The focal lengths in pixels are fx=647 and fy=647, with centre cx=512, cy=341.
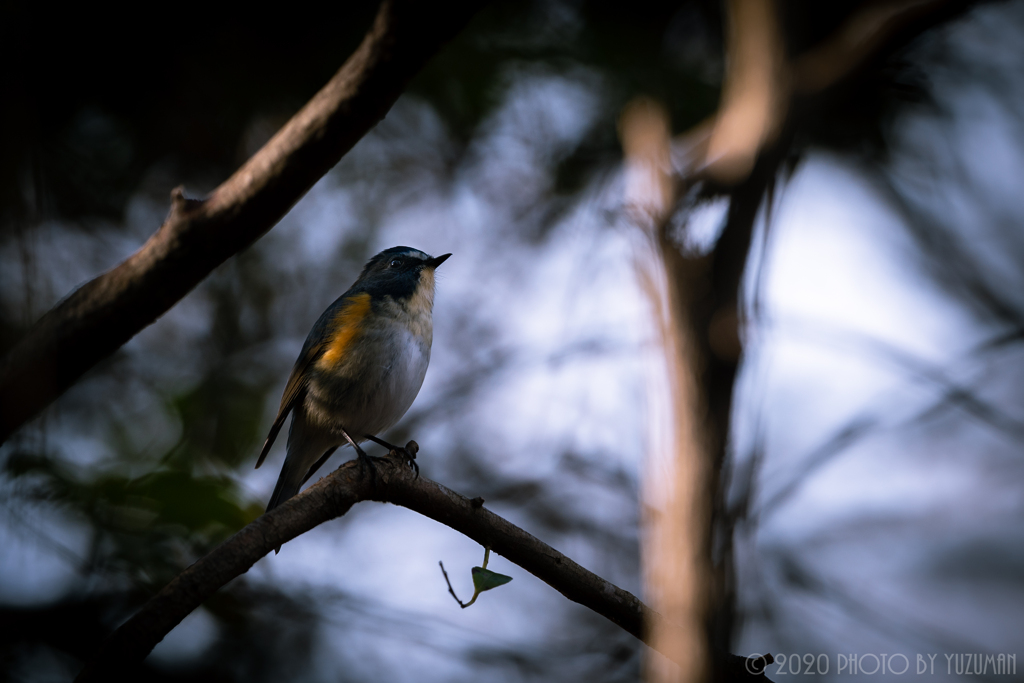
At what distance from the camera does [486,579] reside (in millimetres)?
2105

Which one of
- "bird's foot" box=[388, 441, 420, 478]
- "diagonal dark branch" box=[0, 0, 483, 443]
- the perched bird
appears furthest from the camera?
the perched bird

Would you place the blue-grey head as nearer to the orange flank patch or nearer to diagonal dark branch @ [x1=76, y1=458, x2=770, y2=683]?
the orange flank patch

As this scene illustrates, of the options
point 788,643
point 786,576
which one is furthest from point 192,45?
point 788,643

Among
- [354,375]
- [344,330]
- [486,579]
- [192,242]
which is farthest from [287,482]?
[192,242]

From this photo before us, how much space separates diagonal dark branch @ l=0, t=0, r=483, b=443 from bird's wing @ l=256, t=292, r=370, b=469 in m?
1.59

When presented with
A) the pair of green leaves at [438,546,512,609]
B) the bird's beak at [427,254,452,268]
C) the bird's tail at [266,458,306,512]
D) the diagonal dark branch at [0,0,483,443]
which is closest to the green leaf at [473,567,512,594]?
the pair of green leaves at [438,546,512,609]

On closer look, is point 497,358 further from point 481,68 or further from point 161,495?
point 161,495

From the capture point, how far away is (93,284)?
184cm

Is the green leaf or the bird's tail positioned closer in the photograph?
the green leaf

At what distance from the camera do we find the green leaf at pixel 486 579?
81.9 inches

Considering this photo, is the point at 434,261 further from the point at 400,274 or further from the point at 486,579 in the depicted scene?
the point at 486,579

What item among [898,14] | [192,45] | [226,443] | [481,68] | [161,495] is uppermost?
[481,68]

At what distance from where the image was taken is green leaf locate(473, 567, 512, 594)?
2.08 meters

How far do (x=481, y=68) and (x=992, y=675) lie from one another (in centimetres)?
541
